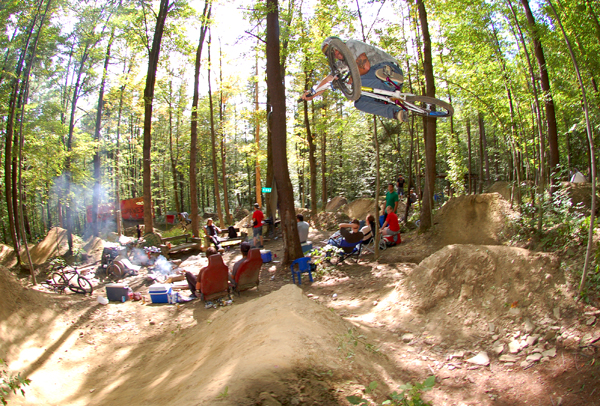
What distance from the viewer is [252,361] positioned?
2908 millimetres

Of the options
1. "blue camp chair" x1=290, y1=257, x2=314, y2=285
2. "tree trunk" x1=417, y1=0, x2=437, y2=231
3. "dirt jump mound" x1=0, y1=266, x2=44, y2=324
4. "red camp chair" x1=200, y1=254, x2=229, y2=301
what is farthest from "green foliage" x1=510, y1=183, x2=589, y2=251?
"dirt jump mound" x1=0, y1=266, x2=44, y2=324

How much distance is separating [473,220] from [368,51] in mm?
6008

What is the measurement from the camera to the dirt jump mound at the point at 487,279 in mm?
4488

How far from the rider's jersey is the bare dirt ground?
12.1 feet

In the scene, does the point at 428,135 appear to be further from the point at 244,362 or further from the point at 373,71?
the point at 244,362

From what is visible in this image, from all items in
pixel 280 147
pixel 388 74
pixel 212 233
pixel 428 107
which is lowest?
pixel 212 233

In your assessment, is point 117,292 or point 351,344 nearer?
point 351,344

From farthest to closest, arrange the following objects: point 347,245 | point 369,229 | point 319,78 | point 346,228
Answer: point 319,78 < point 369,229 < point 346,228 < point 347,245

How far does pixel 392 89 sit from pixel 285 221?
15.1 ft

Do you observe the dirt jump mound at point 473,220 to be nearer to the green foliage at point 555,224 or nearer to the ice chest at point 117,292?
the green foliage at point 555,224

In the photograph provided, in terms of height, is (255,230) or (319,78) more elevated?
(319,78)

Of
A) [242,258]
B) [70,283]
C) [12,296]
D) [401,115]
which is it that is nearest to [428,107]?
[401,115]

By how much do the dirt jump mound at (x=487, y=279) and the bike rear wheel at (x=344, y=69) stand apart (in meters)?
3.21

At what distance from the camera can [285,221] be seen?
31.2 feet
